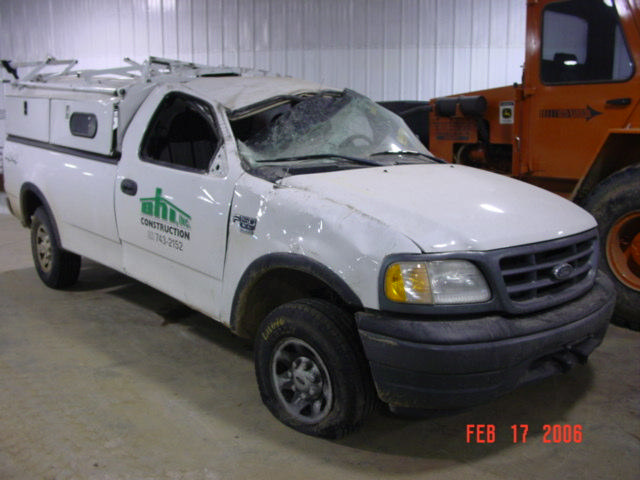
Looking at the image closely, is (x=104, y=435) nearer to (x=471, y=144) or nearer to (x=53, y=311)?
(x=53, y=311)

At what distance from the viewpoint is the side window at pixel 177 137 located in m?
4.12

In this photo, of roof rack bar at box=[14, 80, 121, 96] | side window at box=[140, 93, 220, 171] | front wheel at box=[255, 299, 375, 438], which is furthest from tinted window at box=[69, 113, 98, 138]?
front wheel at box=[255, 299, 375, 438]

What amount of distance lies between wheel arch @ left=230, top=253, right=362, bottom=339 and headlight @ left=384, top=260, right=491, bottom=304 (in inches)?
13.0

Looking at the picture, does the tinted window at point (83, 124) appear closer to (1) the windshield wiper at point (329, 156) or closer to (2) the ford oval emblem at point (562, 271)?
(1) the windshield wiper at point (329, 156)

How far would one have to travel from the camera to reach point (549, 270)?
293 centimetres

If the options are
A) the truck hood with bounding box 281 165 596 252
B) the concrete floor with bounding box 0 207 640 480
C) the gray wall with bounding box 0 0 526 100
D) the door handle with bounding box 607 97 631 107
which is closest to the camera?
the truck hood with bounding box 281 165 596 252

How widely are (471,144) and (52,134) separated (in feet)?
12.1

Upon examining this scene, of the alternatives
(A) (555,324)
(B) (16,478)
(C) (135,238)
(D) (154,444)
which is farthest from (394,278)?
(C) (135,238)

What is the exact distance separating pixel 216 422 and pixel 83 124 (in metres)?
2.60

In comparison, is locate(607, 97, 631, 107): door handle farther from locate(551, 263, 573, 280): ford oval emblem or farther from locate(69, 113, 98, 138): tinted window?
locate(69, 113, 98, 138): tinted window

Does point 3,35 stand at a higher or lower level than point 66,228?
higher

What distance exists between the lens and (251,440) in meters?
3.07

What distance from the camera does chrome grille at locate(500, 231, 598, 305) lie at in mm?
2750

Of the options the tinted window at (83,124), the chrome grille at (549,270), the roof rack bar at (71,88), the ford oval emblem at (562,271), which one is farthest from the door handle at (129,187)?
the ford oval emblem at (562,271)
